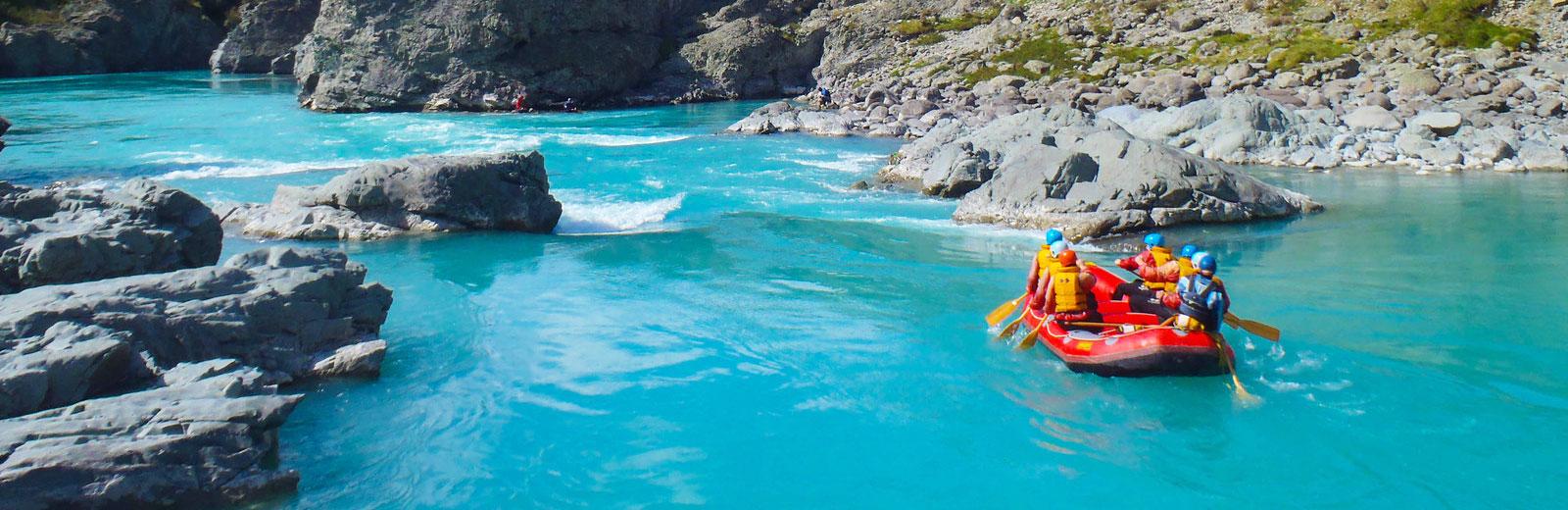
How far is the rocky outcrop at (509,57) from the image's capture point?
51656 millimetres

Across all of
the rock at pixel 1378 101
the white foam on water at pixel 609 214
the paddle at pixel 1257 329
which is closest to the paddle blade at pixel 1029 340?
the paddle at pixel 1257 329

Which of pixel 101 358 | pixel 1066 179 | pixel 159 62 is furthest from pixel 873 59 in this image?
pixel 159 62

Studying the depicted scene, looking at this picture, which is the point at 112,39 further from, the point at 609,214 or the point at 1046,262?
the point at 1046,262

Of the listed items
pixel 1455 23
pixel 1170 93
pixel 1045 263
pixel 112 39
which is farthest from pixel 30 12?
pixel 1045 263

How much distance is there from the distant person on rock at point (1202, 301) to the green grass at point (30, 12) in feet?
278

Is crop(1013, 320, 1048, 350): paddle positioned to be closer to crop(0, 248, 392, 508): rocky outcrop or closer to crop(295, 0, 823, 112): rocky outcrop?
crop(0, 248, 392, 508): rocky outcrop

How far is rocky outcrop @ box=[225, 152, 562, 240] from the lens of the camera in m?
20.2

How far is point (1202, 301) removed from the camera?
1133 cm

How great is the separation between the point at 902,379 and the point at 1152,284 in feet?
11.3

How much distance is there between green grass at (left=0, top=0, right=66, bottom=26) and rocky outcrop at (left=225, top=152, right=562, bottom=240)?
226ft

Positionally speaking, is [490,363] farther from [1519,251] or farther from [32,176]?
[32,176]

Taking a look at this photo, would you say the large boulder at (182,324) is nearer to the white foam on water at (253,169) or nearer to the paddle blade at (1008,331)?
the paddle blade at (1008,331)

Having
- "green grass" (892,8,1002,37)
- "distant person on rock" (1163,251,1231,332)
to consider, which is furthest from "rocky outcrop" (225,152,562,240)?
"green grass" (892,8,1002,37)

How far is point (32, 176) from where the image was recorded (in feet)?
94.8
